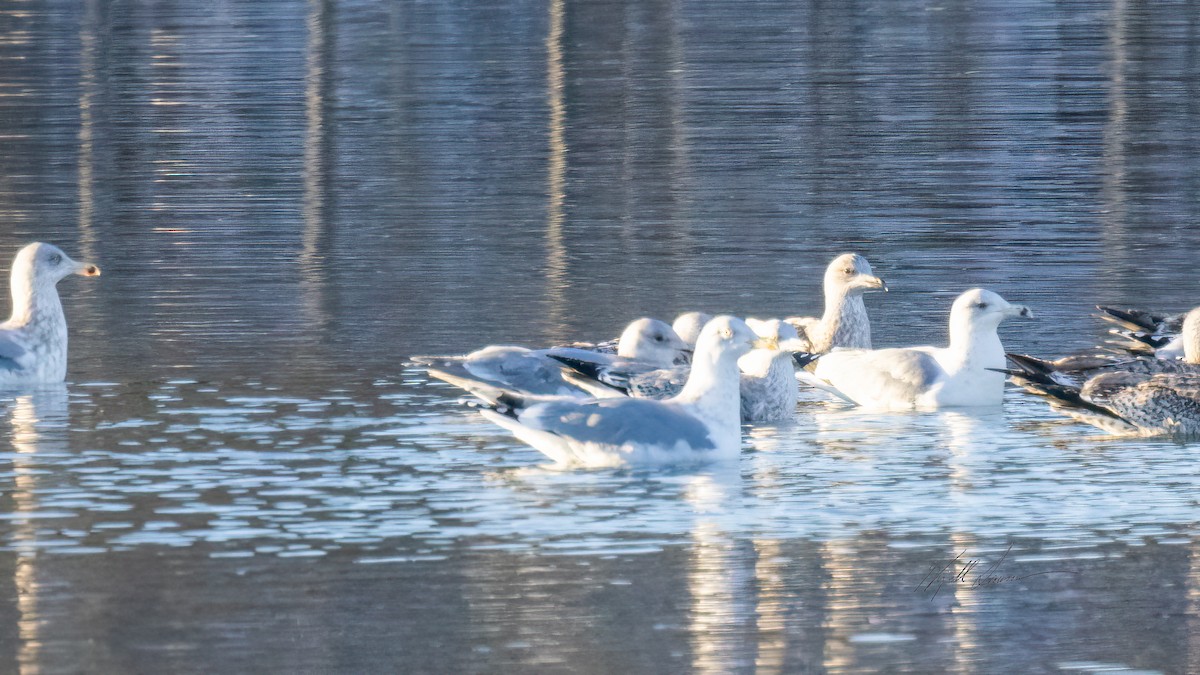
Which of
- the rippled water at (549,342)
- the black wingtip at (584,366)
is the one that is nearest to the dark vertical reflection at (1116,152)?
the rippled water at (549,342)

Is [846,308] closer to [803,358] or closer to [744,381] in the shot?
[803,358]

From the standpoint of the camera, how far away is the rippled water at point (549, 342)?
10023mm

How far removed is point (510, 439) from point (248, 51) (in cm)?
3322

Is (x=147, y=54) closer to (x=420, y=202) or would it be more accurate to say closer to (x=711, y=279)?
(x=420, y=202)

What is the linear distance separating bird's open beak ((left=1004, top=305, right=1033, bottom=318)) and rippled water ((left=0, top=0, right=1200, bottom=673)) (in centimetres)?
58

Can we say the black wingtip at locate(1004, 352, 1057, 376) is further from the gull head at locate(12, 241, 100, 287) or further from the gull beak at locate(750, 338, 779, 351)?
the gull head at locate(12, 241, 100, 287)

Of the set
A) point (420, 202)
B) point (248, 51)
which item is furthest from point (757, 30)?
point (420, 202)

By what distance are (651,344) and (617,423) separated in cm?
261

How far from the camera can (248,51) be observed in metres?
46.3

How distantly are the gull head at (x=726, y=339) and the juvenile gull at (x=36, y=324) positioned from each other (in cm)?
460

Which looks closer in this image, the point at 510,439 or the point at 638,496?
the point at 638,496

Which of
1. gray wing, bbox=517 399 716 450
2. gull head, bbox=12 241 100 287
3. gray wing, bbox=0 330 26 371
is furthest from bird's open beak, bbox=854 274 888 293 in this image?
gray wing, bbox=0 330 26 371

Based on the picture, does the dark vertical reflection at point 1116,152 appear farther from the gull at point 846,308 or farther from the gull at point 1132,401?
the gull at point 1132,401

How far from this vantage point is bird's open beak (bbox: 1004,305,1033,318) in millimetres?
15441
